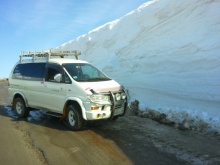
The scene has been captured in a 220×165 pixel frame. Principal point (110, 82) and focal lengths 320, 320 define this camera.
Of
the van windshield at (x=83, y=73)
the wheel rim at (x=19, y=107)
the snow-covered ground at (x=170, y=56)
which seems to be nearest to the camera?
the van windshield at (x=83, y=73)

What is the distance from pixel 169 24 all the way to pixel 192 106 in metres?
10.7

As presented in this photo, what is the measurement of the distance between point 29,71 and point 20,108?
1.34 m

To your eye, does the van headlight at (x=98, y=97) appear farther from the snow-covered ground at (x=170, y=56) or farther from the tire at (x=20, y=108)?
the tire at (x=20, y=108)

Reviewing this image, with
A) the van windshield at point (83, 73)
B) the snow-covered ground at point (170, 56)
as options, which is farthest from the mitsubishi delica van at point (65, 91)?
the snow-covered ground at point (170, 56)

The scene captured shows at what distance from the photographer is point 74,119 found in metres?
8.66

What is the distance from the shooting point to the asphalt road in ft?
20.3

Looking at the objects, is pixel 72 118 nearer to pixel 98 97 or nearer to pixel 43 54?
pixel 98 97

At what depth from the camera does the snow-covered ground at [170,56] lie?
12.1 meters

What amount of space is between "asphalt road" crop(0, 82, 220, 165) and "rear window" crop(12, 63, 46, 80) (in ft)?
5.16

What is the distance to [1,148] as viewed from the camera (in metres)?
7.12

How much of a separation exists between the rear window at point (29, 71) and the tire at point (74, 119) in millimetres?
1832

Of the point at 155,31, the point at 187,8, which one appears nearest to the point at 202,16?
the point at 187,8

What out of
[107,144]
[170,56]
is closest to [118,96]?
[107,144]

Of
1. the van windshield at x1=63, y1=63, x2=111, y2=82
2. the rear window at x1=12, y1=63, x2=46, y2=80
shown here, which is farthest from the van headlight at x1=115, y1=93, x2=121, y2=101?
the rear window at x1=12, y1=63, x2=46, y2=80
